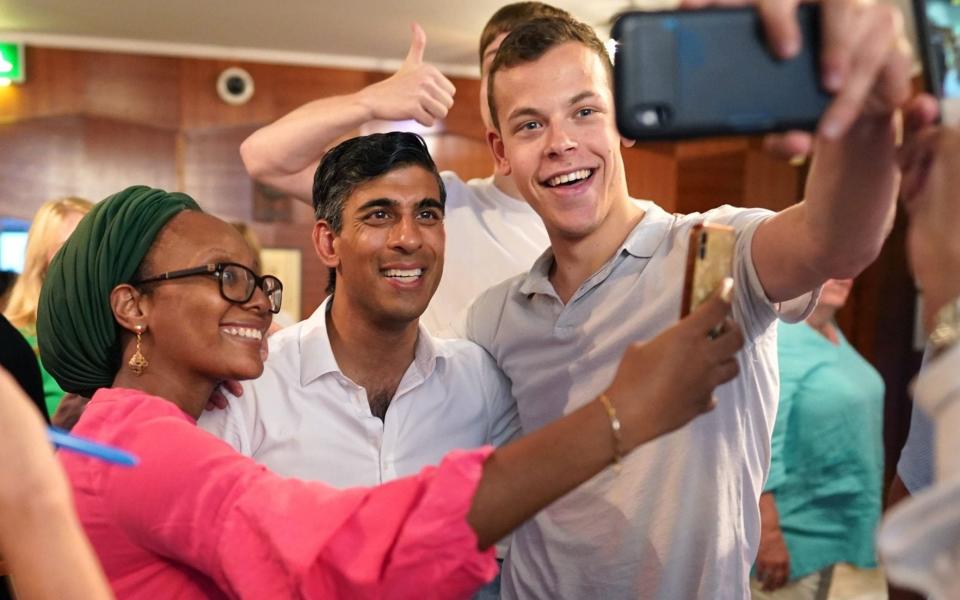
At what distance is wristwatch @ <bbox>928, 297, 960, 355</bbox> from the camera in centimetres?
81

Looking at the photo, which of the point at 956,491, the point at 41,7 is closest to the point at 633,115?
the point at 956,491

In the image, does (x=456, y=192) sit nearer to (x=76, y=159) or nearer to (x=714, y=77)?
(x=714, y=77)

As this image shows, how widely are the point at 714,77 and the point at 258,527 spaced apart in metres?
0.68

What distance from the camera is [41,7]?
5688mm

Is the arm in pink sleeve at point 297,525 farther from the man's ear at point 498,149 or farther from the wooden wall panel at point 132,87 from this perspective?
the wooden wall panel at point 132,87

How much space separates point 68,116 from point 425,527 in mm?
6313

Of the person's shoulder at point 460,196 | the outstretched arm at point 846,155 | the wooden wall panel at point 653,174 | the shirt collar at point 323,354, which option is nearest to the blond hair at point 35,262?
the person's shoulder at point 460,196

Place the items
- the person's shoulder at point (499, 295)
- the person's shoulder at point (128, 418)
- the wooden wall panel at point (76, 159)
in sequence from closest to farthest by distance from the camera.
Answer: the person's shoulder at point (128, 418) → the person's shoulder at point (499, 295) → the wooden wall panel at point (76, 159)

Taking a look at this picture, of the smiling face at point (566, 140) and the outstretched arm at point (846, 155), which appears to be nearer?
the outstretched arm at point (846, 155)

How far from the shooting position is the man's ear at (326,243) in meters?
2.00

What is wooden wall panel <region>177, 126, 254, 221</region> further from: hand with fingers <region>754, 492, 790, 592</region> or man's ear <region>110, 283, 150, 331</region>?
man's ear <region>110, 283, 150, 331</region>

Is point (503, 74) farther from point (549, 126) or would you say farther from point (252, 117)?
point (252, 117)

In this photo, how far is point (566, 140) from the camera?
5.77ft

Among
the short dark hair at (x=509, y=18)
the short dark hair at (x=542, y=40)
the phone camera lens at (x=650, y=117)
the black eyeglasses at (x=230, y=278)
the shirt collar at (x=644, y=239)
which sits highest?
the short dark hair at (x=509, y=18)
